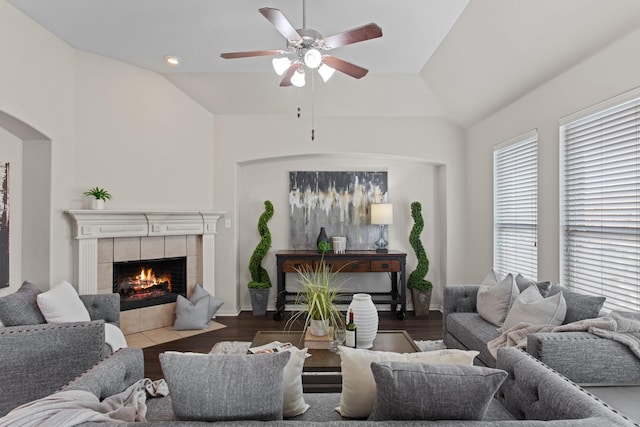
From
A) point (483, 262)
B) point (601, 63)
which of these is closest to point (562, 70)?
point (601, 63)

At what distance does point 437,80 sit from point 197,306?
12.9ft

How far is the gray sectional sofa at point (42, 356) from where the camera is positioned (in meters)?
2.19

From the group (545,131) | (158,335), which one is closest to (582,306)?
(545,131)

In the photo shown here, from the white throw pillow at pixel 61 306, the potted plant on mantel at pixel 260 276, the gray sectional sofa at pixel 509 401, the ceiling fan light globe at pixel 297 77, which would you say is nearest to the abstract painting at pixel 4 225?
the white throw pillow at pixel 61 306

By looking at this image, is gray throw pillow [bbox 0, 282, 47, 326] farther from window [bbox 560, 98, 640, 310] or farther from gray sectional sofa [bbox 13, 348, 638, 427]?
window [bbox 560, 98, 640, 310]

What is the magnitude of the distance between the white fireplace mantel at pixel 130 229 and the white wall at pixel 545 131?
3417 mm

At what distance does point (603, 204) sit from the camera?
267 cm

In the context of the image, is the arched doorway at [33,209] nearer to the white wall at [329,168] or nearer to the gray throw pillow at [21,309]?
the gray throw pillow at [21,309]

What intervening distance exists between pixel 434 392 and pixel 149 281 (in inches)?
166

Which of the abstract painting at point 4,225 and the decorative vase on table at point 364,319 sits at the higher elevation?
the abstract painting at point 4,225

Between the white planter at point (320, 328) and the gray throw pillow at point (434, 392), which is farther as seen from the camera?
the white planter at point (320, 328)

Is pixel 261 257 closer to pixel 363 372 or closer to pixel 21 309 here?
pixel 21 309

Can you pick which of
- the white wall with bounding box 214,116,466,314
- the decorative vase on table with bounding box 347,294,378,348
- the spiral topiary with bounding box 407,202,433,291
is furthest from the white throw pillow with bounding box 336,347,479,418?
the white wall with bounding box 214,116,466,314

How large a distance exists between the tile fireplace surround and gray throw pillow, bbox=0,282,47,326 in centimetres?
100
